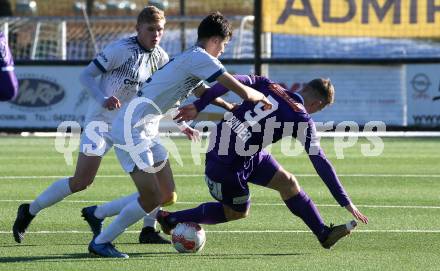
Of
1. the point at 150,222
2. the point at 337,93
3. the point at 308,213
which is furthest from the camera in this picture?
the point at 337,93

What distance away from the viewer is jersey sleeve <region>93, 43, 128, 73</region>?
9.21 metres

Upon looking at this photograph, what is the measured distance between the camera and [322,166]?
8.60 metres

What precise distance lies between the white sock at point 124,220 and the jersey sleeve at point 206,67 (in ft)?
3.78

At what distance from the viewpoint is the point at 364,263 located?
8328mm

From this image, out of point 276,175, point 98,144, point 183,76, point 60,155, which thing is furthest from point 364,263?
point 60,155

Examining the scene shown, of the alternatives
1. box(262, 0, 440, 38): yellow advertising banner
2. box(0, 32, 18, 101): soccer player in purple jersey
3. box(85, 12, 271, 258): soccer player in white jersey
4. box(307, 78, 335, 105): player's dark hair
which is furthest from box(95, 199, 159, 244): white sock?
box(262, 0, 440, 38): yellow advertising banner

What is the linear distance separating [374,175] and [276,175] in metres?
6.20

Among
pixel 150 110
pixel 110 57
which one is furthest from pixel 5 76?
pixel 110 57

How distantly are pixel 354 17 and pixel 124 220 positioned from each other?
14.2m

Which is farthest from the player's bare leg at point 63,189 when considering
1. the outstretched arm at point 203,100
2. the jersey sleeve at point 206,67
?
the jersey sleeve at point 206,67

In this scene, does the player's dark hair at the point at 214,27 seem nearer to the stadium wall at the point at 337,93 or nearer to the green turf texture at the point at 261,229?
the green turf texture at the point at 261,229

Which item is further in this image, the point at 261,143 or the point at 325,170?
the point at 261,143

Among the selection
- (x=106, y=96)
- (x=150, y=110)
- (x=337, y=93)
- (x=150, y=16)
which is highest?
(x=150, y=16)

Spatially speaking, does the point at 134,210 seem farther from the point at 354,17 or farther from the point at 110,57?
the point at 354,17
